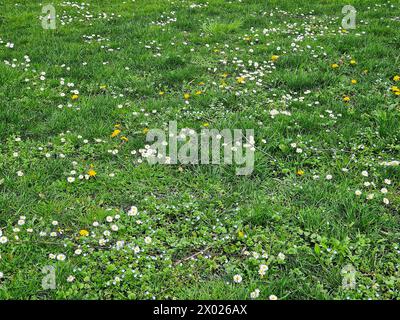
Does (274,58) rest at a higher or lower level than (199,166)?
higher

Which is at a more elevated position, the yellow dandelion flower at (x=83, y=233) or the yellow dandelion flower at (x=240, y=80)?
the yellow dandelion flower at (x=240, y=80)

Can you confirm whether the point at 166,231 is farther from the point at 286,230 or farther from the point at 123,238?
the point at 286,230

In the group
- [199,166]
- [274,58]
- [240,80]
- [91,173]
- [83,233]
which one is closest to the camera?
[83,233]

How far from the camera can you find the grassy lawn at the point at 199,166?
3.73 metres

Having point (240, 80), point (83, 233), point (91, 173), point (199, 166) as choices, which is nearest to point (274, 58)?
point (240, 80)

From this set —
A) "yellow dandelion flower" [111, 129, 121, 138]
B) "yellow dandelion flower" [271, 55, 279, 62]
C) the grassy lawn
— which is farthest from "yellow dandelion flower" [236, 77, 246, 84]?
"yellow dandelion flower" [111, 129, 121, 138]

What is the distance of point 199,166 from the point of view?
16.7 ft

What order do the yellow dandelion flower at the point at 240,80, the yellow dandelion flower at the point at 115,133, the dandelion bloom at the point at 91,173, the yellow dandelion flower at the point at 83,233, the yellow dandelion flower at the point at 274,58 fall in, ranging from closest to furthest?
the yellow dandelion flower at the point at 83,233, the dandelion bloom at the point at 91,173, the yellow dandelion flower at the point at 115,133, the yellow dandelion flower at the point at 240,80, the yellow dandelion flower at the point at 274,58

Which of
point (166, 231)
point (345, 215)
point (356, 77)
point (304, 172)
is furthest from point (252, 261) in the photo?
point (356, 77)

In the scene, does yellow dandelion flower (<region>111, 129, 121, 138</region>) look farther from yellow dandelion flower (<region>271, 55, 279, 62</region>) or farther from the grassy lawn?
yellow dandelion flower (<region>271, 55, 279, 62</region>)

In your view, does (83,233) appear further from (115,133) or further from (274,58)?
(274,58)

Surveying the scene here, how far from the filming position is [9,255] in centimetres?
382

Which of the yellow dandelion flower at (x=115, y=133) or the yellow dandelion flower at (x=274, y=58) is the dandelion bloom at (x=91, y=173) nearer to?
the yellow dandelion flower at (x=115, y=133)

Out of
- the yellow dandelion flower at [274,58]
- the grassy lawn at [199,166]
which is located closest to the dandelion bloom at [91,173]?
the grassy lawn at [199,166]
